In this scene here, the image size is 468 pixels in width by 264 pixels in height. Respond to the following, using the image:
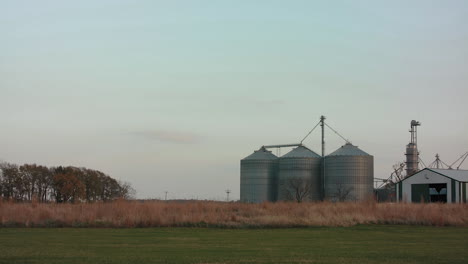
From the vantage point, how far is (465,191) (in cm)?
6631

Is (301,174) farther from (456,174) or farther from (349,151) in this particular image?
(456,174)

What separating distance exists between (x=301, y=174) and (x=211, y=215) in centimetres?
4846

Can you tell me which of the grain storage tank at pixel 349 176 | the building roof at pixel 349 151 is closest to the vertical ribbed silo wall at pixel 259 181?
the grain storage tank at pixel 349 176

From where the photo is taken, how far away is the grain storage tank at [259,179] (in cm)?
8106

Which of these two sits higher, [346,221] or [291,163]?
[291,163]

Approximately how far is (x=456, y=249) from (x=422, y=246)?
1333 millimetres

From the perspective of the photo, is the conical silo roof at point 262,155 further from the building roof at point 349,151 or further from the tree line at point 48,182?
the tree line at point 48,182

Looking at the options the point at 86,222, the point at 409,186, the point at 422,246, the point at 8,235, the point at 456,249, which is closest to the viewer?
the point at 456,249

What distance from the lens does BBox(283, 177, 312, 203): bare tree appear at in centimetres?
7712

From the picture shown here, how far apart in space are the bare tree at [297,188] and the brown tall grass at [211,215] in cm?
4019

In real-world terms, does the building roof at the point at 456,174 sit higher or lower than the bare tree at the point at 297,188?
higher

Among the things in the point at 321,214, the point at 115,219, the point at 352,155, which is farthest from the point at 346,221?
the point at 352,155

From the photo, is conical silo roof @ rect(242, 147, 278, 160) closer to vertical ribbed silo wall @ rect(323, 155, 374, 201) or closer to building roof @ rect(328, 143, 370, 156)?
building roof @ rect(328, 143, 370, 156)

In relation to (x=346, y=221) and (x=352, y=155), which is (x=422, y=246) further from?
(x=352, y=155)
